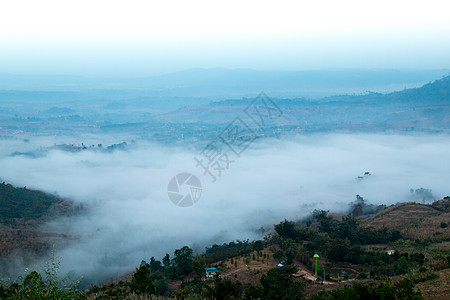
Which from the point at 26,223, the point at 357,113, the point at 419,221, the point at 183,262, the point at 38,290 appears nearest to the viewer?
the point at 38,290

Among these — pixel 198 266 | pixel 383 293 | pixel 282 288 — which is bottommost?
pixel 198 266

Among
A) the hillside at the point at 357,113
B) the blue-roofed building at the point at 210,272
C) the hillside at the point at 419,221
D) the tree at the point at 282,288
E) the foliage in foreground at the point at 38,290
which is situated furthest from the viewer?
the hillside at the point at 357,113

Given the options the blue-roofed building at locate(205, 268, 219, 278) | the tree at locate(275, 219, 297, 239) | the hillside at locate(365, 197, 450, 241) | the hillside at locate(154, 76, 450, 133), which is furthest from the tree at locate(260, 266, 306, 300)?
the hillside at locate(154, 76, 450, 133)

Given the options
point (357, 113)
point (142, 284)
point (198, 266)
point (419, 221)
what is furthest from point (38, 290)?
point (357, 113)

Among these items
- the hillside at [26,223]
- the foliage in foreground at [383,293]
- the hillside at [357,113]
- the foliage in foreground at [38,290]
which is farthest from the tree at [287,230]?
the hillside at [357,113]

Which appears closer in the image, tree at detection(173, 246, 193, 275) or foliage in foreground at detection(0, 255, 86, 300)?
foliage in foreground at detection(0, 255, 86, 300)

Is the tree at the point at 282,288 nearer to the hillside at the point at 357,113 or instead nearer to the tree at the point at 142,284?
the tree at the point at 142,284

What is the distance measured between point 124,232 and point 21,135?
88404 mm

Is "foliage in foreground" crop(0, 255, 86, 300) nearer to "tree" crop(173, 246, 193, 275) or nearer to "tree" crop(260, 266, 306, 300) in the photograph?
"tree" crop(260, 266, 306, 300)

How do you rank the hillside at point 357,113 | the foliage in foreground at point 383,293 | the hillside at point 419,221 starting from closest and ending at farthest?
the foliage in foreground at point 383,293, the hillside at point 419,221, the hillside at point 357,113

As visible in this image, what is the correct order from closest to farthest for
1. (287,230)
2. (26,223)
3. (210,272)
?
1. (210,272)
2. (287,230)
3. (26,223)

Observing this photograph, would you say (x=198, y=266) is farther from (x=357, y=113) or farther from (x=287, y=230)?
(x=357, y=113)

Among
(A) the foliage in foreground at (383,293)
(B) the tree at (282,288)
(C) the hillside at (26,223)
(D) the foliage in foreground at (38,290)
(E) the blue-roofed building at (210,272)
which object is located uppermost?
(D) the foliage in foreground at (38,290)

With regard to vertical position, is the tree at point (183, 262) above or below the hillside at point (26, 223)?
above
